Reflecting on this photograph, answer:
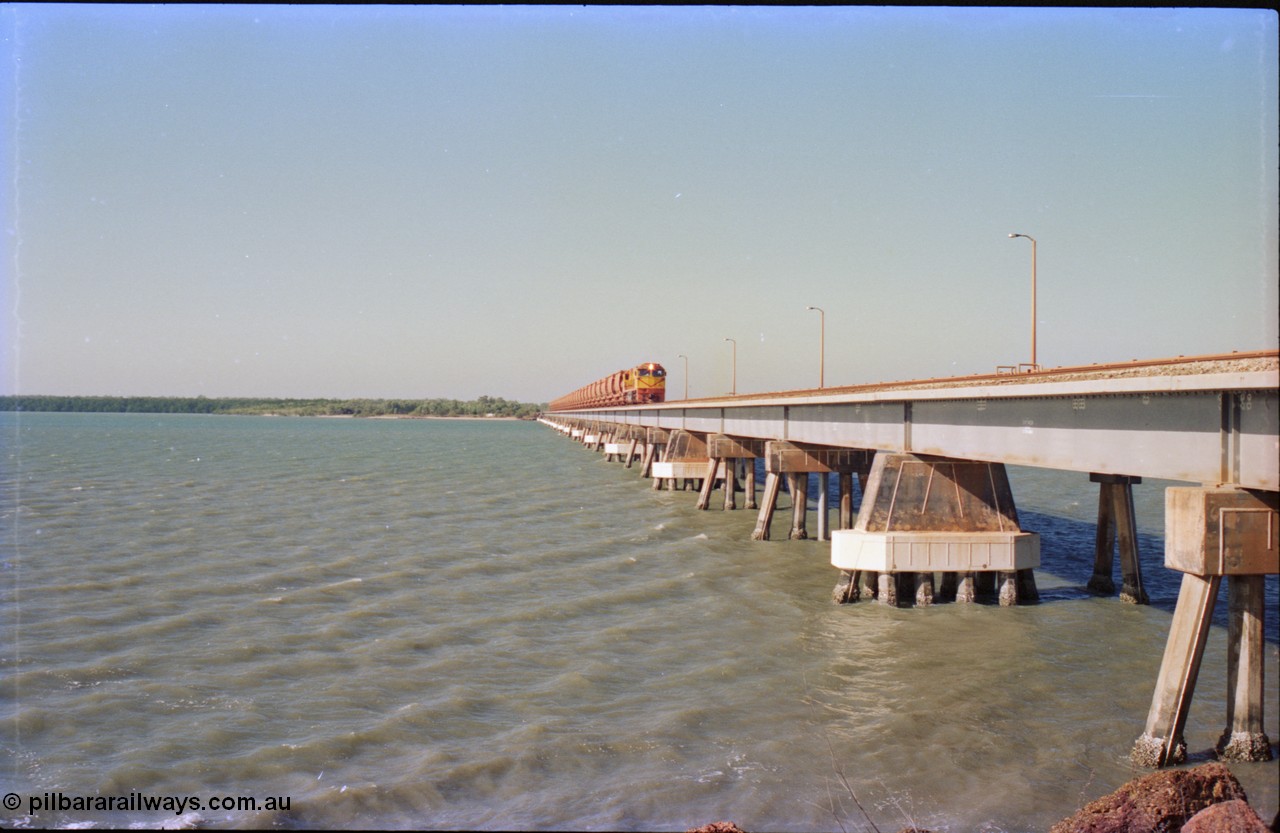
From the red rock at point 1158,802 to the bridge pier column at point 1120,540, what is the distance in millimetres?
11954

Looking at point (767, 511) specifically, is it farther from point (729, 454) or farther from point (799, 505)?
point (729, 454)

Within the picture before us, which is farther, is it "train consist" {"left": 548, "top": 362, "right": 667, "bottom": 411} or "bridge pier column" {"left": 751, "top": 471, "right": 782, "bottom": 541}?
"train consist" {"left": 548, "top": 362, "right": 667, "bottom": 411}

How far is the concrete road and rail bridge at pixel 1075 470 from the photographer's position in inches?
376

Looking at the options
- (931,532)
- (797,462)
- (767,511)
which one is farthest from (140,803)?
(767,511)

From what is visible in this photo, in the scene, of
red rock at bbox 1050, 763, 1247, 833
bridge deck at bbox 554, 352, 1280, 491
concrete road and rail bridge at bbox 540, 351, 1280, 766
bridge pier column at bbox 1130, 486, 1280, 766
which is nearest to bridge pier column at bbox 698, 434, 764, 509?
concrete road and rail bridge at bbox 540, 351, 1280, 766

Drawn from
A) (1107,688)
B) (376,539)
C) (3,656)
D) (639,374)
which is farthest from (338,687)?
(639,374)

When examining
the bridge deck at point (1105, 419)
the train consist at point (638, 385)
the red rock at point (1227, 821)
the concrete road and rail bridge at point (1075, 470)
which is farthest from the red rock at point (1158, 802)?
the train consist at point (638, 385)

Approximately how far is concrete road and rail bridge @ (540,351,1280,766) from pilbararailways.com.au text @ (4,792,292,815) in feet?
31.6

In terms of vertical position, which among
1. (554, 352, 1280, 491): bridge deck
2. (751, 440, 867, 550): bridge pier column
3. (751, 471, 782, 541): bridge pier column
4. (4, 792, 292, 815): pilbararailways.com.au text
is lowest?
(4, 792, 292, 815): pilbararailways.com.au text

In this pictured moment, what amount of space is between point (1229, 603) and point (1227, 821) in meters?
4.27

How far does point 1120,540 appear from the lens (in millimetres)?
19500

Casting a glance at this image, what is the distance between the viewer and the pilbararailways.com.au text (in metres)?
9.17

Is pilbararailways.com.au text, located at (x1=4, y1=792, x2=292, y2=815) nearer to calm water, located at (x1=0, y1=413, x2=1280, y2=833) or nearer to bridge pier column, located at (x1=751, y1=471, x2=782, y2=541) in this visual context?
calm water, located at (x1=0, y1=413, x2=1280, y2=833)

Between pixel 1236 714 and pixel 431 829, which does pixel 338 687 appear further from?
pixel 1236 714
